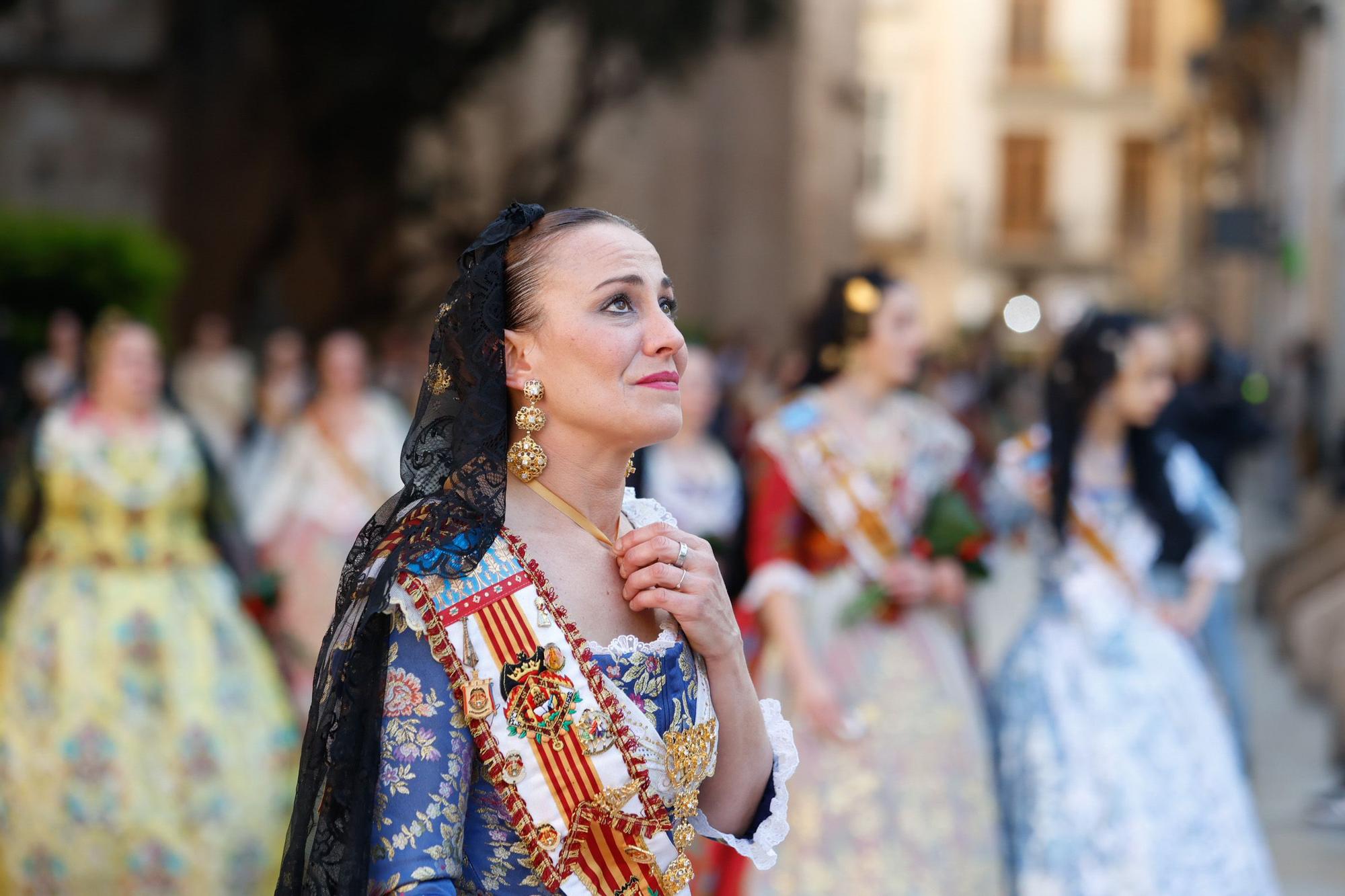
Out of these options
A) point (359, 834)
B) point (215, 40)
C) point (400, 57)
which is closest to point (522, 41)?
point (400, 57)

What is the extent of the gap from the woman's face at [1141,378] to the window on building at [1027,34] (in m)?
44.8

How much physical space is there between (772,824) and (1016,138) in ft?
Result: 160

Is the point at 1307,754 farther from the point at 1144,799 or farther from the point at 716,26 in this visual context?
the point at 716,26

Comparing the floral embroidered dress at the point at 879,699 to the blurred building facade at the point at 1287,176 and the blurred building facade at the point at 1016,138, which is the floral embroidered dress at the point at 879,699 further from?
the blurred building facade at the point at 1016,138

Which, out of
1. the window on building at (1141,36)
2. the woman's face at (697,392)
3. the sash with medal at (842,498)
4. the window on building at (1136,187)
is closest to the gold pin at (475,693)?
the sash with medal at (842,498)

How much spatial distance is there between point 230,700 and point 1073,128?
46.4 m

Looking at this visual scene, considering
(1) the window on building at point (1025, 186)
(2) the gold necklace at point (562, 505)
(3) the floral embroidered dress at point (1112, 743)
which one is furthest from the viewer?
(1) the window on building at point (1025, 186)

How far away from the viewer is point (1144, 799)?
5469 millimetres

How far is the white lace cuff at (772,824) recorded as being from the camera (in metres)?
2.57

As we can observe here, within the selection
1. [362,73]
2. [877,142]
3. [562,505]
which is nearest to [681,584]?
[562,505]

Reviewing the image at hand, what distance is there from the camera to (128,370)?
6387 mm

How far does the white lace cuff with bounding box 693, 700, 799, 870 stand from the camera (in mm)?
2572

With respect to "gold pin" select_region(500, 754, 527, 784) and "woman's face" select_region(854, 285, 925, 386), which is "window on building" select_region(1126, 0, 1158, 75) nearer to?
"woman's face" select_region(854, 285, 925, 386)

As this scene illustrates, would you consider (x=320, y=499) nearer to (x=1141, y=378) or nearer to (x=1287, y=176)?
(x=1141, y=378)
